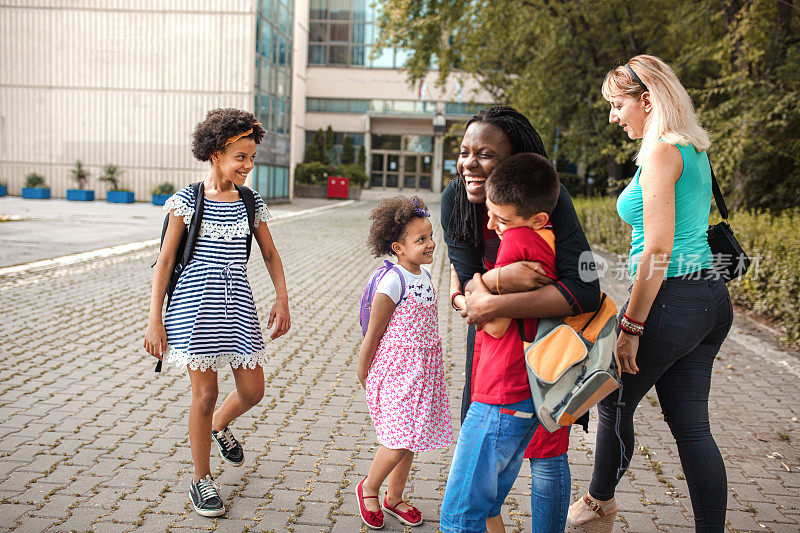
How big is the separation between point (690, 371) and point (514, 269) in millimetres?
1083

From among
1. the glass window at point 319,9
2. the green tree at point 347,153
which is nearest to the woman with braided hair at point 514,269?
the green tree at point 347,153

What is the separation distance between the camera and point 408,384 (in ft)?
9.74

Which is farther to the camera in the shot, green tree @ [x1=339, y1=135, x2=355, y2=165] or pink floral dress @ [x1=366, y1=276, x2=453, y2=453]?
green tree @ [x1=339, y1=135, x2=355, y2=165]

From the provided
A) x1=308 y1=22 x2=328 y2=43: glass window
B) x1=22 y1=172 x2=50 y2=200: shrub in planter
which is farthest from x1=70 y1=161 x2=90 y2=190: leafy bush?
x1=308 y1=22 x2=328 y2=43: glass window

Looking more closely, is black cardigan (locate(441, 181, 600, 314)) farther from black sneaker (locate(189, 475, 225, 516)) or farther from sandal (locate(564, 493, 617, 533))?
black sneaker (locate(189, 475, 225, 516))

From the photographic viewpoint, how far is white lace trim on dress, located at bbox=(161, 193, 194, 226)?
10.2 ft

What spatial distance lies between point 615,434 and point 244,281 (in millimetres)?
1859

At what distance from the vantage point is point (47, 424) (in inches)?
166

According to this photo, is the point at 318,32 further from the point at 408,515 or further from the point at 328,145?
the point at 408,515

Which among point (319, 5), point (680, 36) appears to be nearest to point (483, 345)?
point (680, 36)

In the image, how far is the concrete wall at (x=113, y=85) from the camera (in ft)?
87.8

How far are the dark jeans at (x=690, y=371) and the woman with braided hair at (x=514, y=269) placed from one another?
0.54 m

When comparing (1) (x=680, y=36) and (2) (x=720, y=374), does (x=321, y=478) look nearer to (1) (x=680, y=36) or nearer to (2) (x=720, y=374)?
(2) (x=720, y=374)

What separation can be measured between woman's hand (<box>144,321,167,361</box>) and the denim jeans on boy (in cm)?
160
